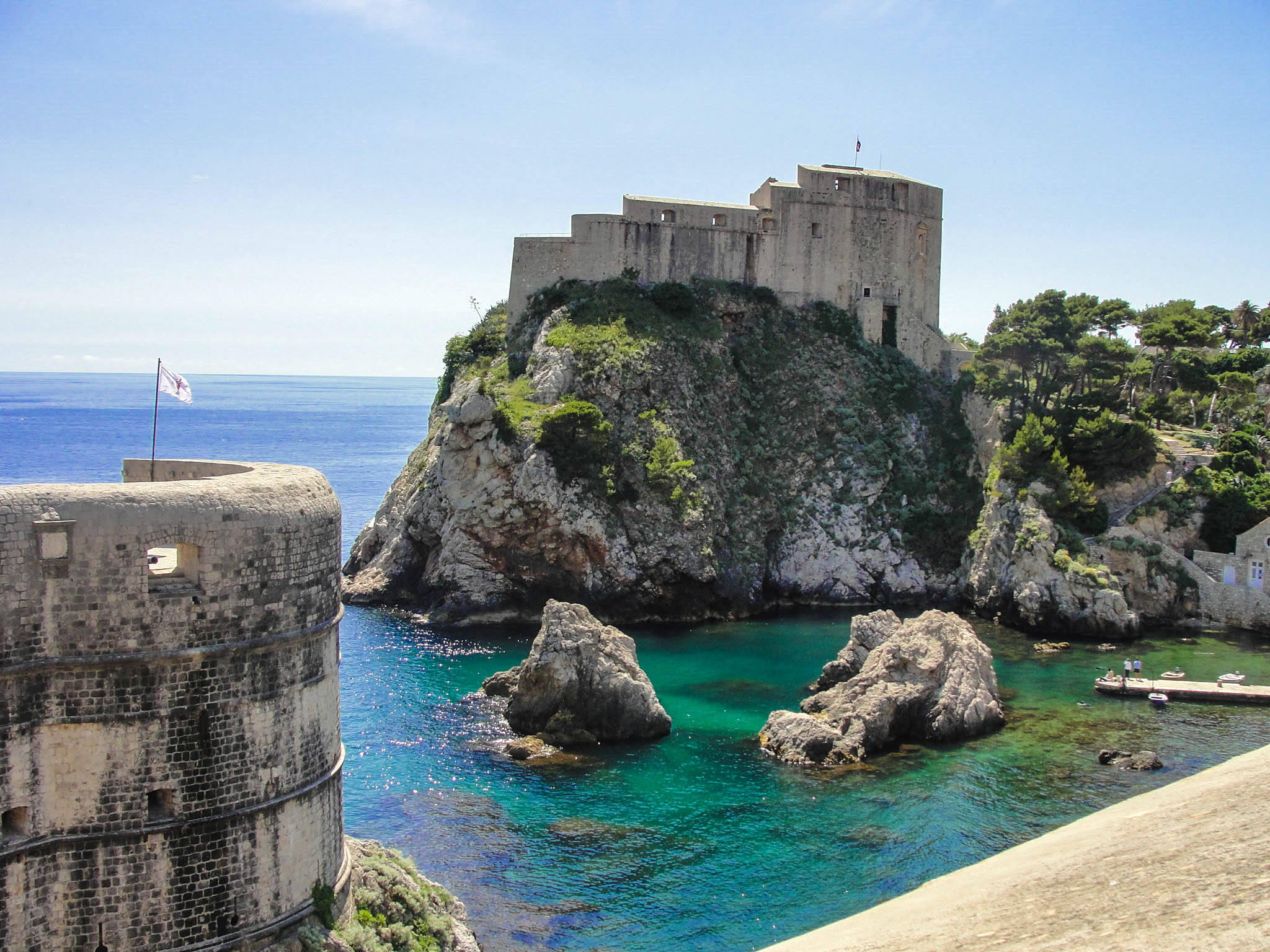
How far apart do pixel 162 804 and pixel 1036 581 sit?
129ft

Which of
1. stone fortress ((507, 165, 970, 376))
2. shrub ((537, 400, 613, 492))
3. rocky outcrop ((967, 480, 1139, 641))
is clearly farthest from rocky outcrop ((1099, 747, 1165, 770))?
stone fortress ((507, 165, 970, 376))

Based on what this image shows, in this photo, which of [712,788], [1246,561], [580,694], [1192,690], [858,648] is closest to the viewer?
[712,788]

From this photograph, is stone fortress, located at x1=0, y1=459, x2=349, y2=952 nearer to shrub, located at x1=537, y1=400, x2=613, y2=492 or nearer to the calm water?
the calm water

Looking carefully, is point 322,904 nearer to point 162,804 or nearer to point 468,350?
point 162,804

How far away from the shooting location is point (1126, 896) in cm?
1238

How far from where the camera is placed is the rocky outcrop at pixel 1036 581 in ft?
147

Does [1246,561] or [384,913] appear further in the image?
[1246,561]

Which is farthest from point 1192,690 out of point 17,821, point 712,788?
point 17,821

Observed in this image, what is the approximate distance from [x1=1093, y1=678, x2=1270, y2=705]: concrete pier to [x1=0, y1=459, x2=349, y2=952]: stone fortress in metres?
29.4

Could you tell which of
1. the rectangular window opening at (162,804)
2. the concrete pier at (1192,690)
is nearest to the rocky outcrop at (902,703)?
the concrete pier at (1192,690)

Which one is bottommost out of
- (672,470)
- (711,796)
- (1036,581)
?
(711,796)

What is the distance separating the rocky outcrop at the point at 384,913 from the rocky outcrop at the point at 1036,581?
1266 inches

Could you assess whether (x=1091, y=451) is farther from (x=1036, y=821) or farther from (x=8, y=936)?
(x=8, y=936)

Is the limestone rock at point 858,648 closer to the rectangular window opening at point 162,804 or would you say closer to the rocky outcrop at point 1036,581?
the rocky outcrop at point 1036,581
